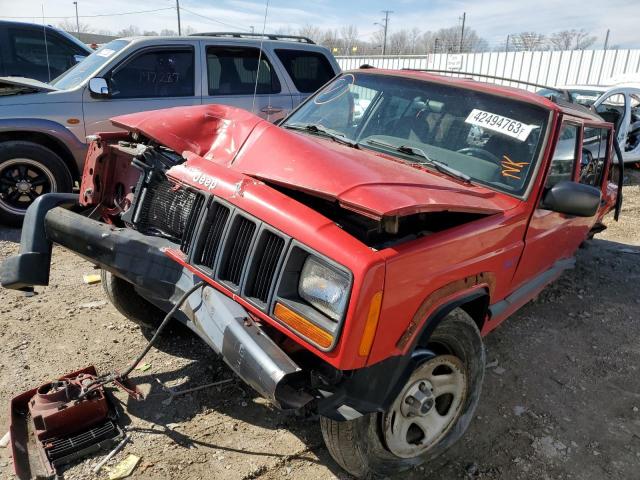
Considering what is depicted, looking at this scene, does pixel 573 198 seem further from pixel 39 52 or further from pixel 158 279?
pixel 39 52

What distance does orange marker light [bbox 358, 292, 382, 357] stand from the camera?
1890 millimetres

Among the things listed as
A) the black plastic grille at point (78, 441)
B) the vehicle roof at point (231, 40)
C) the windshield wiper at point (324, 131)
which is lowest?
the black plastic grille at point (78, 441)

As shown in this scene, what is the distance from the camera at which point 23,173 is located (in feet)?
17.6

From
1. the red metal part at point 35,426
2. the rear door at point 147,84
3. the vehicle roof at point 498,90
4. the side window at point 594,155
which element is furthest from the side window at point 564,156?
the rear door at point 147,84

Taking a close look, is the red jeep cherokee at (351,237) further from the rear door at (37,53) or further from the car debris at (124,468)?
the rear door at (37,53)

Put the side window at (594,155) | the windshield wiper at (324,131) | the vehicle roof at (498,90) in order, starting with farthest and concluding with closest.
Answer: the side window at (594,155) → the windshield wiper at (324,131) → the vehicle roof at (498,90)

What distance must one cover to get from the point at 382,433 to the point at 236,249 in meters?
1.10

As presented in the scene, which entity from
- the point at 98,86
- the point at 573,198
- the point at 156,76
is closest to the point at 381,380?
the point at 573,198

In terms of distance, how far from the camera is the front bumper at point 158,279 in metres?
2.01

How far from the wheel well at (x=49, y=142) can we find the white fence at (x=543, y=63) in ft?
37.1

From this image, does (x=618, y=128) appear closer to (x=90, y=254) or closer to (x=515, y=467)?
(x=515, y=467)

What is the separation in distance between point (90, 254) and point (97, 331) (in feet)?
3.93

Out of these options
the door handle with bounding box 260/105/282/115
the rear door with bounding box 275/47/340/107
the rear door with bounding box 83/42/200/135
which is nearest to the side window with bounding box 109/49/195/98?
the rear door with bounding box 83/42/200/135

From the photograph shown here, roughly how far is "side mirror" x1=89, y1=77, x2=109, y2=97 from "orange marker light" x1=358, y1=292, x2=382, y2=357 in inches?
187
